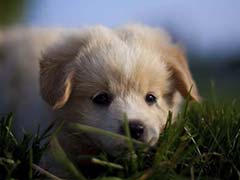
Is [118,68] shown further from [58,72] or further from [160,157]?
[160,157]

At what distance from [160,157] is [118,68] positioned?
1217 millimetres

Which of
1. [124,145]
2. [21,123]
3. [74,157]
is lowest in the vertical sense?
[21,123]

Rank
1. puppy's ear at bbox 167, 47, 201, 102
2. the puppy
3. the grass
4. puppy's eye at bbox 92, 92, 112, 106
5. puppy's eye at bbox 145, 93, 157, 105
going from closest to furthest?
1. the grass
2. the puppy
3. puppy's eye at bbox 92, 92, 112, 106
4. puppy's eye at bbox 145, 93, 157, 105
5. puppy's ear at bbox 167, 47, 201, 102

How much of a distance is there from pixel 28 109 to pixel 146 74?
7.14 feet

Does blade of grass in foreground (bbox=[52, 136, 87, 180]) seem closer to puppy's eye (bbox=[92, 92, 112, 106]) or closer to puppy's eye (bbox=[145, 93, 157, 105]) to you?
puppy's eye (bbox=[92, 92, 112, 106])

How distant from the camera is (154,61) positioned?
436cm

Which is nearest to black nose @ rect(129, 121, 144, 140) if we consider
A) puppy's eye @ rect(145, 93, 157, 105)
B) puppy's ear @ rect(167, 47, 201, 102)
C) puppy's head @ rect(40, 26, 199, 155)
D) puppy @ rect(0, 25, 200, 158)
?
puppy @ rect(0, 25, 200, 158)

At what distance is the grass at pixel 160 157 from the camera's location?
9.45ft

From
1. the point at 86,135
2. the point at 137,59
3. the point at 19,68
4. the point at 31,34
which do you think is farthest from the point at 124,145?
the point at 31,34

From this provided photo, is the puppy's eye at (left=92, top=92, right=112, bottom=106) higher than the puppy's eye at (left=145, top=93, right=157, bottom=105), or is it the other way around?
the puppy's eye at (left=92, top=92, right=112, bottom=106)

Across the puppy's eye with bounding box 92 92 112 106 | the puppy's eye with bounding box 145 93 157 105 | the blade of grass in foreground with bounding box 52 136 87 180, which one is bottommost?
the puppy's eye with bounding box 145 93 157 105

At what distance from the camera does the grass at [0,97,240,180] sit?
288 cm

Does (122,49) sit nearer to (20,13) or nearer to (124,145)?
(124,145)

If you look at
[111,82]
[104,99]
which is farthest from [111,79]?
[104,99]
